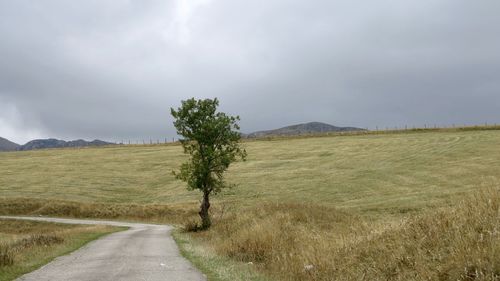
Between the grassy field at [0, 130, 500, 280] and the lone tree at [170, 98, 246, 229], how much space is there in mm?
3211

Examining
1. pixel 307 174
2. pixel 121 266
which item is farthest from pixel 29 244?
pixel 307 174

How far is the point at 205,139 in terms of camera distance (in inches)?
1503

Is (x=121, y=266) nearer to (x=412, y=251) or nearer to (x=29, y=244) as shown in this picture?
(x=29, y=244)

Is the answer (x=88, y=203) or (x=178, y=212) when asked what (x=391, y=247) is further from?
(x=88, y=203)

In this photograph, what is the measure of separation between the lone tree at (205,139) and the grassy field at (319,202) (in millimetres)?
3211

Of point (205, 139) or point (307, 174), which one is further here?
point (307, 174)

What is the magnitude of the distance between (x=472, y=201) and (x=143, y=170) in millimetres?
73772

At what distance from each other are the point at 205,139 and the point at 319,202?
1221cm

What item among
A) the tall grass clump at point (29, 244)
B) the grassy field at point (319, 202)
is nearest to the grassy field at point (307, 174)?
the grassy field at point (319, 202)

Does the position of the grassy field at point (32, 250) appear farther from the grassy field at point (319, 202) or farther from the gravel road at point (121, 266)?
the grassy field at point (319, 202)

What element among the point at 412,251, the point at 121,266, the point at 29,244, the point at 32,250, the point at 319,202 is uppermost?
the point at 412,251

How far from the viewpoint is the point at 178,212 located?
52.6m

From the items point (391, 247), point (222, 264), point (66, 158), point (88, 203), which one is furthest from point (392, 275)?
point (66, 158)

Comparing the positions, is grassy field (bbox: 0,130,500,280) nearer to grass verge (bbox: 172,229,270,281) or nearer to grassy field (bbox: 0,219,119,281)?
grass verge (bbox: 172,229,270,281)
